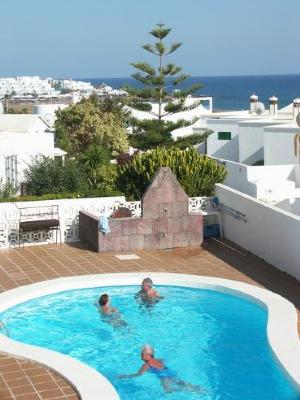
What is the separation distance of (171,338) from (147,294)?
1468 mm

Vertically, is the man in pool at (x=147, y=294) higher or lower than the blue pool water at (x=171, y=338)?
higher

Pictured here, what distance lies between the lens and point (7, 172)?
19781mm

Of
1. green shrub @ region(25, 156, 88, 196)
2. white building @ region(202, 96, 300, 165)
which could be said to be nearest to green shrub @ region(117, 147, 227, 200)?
green shrub @ region(25, 156, 88, 196)

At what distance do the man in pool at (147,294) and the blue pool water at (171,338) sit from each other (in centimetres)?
12

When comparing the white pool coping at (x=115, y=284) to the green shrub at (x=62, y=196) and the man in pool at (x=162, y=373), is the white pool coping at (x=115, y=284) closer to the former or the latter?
the man in pool at (x=162, y=373)

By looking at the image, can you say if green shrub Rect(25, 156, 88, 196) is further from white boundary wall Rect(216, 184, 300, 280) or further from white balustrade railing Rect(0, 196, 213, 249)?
white boundary wall Rect(216, 184, 300, 280)

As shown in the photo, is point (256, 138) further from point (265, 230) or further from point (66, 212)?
point (265, 230)

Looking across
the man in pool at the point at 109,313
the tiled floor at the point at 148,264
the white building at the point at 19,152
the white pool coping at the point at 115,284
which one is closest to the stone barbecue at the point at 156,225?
the tiled floor at the point at 148,264

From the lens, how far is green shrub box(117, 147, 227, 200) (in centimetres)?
1580

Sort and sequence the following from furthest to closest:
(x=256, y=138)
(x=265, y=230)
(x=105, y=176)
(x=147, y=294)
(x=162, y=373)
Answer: (x=256, y=138) < (x=105, y=176) < (x=265, y=230) < (x=147, y=294) < (x=162, y=373)

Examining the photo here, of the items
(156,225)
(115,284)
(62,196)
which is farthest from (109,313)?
(62,196)

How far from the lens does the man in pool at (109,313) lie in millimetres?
10348

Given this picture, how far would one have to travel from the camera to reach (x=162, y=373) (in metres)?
8.24

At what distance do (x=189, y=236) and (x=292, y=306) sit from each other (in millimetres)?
4432
